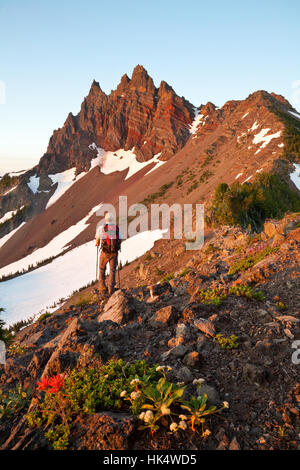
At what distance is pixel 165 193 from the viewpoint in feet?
198

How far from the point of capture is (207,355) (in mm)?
4566

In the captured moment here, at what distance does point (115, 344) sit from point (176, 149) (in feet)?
282

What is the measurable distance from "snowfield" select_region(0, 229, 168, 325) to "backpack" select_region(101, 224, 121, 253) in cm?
1544

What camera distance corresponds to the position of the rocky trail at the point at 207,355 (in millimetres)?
3176

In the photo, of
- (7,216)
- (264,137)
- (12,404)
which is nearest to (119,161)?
(7,216)

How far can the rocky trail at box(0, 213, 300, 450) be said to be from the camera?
3.18 metres

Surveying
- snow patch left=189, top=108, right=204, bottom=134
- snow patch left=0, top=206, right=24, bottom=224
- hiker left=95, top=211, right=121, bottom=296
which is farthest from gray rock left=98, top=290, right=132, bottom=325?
snow patch left=0, top=206, right=24, bottom=224

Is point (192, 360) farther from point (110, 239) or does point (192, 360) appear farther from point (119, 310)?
point (110, 239)

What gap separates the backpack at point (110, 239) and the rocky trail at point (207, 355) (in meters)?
2.70

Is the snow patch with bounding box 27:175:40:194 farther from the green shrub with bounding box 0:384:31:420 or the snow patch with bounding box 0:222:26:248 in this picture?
the green shrub with bounding box 0:384:31:420

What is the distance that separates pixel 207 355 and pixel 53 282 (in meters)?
32.0

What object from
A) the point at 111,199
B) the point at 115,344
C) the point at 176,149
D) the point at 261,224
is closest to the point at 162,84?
the point at 176,149
